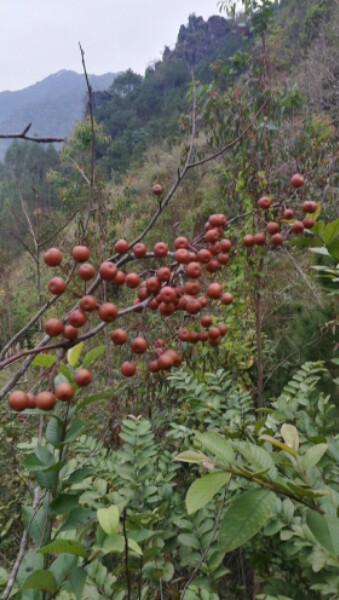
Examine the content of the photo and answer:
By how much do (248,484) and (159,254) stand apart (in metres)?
0.60

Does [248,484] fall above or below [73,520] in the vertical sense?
below

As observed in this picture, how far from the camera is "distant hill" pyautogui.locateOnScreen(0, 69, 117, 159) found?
75.9 metres

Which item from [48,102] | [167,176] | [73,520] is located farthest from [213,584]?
[48,102]

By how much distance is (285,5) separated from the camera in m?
21.5

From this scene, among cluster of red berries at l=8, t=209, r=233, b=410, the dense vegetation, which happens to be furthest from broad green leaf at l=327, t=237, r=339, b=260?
cluster of red berries at l=8, t=209, r=233, b=410

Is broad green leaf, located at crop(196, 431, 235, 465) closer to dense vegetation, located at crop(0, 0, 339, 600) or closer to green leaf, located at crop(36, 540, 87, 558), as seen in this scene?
dense vegetation, located at crop(0, 0, 339, 600)

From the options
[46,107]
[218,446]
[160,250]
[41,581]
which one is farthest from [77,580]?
[46,107]

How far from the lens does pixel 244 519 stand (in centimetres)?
51

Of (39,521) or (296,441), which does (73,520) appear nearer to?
(39,521)

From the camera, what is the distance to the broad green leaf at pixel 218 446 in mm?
561

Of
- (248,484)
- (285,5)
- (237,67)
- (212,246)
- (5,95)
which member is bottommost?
(248,484)

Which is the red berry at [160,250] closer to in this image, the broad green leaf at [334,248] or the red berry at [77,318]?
the red berry at [77,318]

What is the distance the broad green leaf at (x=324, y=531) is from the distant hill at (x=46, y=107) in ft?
212

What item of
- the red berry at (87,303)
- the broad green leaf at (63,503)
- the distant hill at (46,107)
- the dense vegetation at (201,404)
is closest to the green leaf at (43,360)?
the dense vegetation at (201,404)
